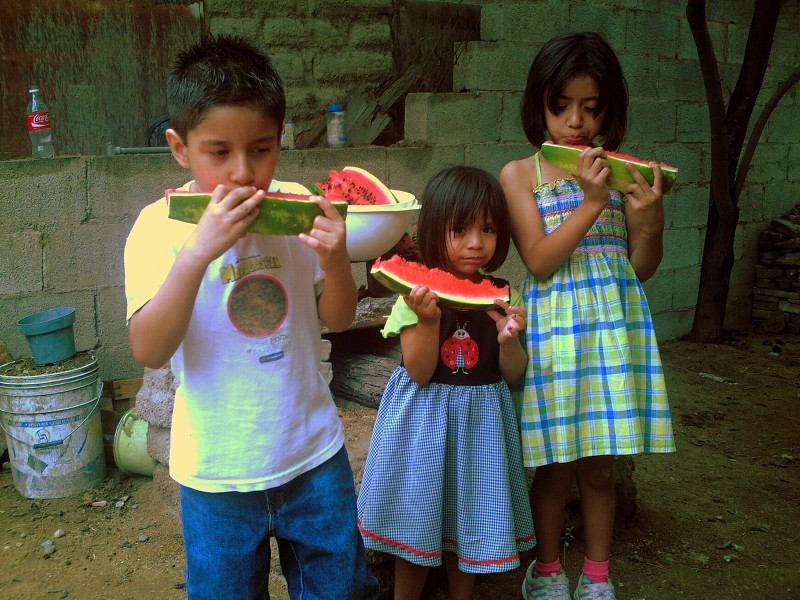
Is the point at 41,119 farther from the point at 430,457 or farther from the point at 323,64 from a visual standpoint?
the point at 430,457

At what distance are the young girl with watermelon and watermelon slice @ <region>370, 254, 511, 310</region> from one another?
0.28 m

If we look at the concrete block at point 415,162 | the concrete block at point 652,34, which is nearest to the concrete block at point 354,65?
the concrete block at point 415,162

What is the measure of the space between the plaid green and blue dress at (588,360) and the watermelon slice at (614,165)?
20 centimetres

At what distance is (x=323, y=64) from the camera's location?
18.9ft

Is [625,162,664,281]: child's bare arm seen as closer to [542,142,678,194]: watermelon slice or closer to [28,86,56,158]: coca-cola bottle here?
[542,142,678,194]: watermelon slice

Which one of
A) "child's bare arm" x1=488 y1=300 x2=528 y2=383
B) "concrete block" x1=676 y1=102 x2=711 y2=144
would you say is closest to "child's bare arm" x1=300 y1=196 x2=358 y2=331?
"child's bare arm" x1=488 y1=300 x2=528 y2=383

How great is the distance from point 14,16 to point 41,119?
0.80 meters

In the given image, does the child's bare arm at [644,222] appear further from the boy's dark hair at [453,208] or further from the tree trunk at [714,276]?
the tree trunk at [714,276]

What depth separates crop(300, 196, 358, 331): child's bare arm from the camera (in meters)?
1.82

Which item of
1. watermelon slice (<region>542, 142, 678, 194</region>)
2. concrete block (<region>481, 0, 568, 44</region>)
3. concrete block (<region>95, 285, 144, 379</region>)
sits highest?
concrete block (<region>481, 0, 568, 44</region>)

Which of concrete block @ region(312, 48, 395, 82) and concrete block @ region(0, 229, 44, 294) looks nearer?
concrete block @ region(0, 229, 44, 294)

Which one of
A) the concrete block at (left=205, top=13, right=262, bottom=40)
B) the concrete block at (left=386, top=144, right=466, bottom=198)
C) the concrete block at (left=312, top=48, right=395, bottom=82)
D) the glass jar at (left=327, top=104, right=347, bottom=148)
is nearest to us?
the concrete block at (left=205, top=13, right=262, bottom=40)

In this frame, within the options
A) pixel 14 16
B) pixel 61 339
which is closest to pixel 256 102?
pixel 61 339

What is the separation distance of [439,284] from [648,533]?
1.99m
